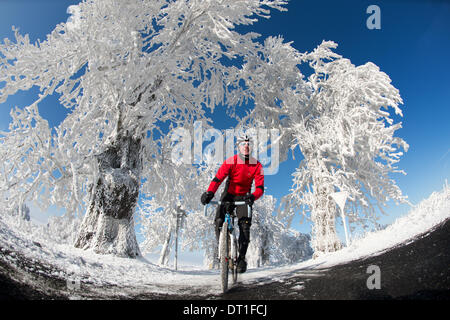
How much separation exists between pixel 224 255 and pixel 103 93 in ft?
21.4

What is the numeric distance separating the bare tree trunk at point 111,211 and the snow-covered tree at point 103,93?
30 millimetres

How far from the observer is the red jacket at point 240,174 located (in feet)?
12.4

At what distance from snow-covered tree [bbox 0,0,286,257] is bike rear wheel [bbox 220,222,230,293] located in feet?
13.2

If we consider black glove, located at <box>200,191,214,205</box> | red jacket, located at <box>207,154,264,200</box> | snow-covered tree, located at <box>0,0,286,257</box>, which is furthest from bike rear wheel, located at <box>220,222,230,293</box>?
snow-covered tree, located at <box>0,0,286,257</box>

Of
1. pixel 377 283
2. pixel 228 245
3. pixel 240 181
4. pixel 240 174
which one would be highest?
pixel 240 174

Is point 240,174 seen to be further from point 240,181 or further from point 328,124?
point 328,124

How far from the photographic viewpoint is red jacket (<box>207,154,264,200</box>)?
3.79 metres

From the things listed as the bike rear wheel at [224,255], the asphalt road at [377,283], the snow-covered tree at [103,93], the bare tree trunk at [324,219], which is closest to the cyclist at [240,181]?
the bike rear wheel at [224,255]

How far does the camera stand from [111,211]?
7.11m

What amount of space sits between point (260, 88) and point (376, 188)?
754cm

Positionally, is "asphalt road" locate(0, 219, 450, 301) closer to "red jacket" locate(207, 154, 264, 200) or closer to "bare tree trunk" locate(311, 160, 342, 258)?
"red jacket" locate(207, 154, 264, 200)

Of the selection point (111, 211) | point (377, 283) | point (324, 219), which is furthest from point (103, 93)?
point (324, 219)

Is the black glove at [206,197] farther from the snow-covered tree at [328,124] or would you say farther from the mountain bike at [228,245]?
the snow-covered tree at [328,124]
